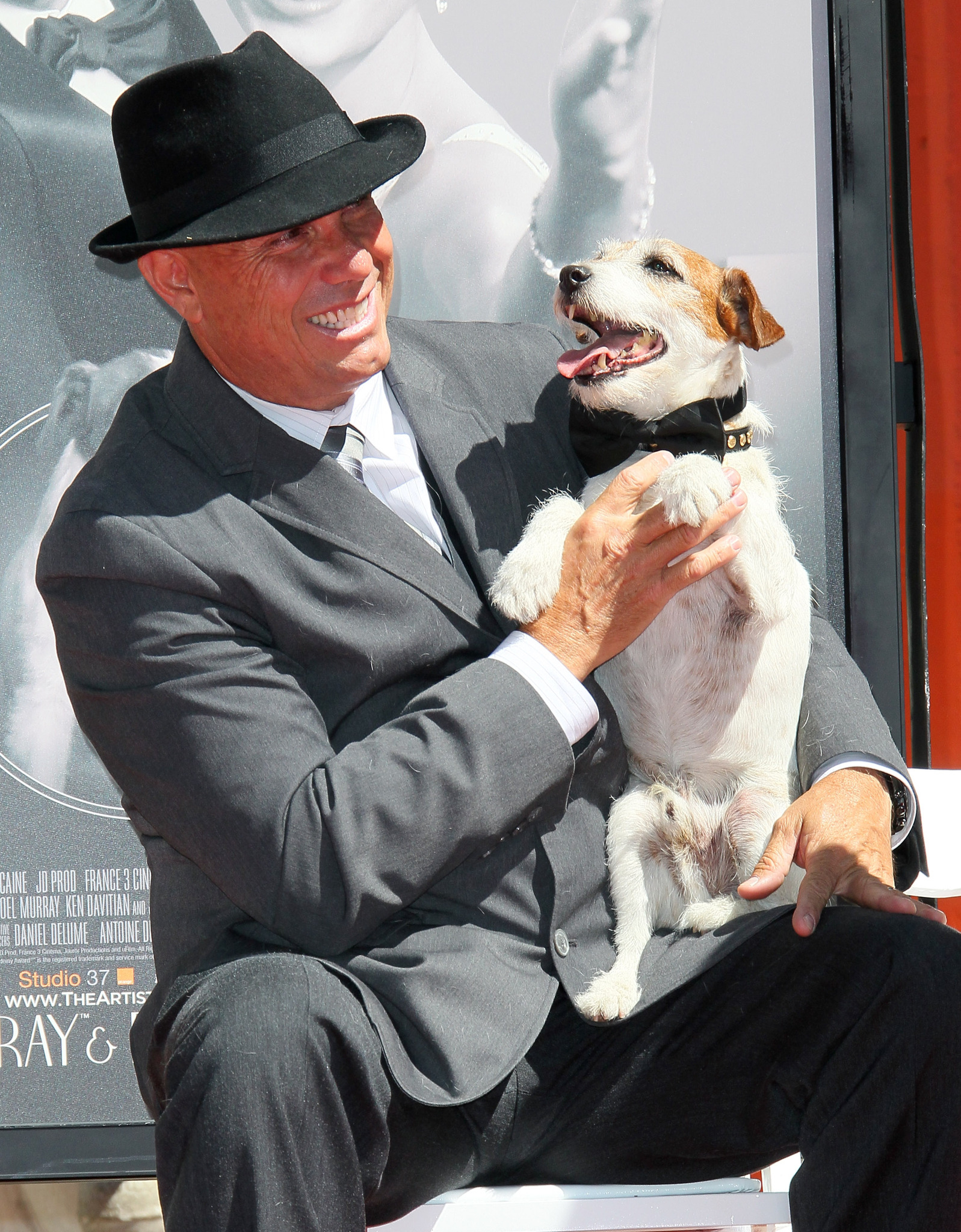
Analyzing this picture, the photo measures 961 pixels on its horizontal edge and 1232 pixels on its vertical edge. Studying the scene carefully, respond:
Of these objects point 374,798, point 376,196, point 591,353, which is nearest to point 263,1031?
point 374,798

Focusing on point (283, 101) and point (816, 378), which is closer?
point (283, 101)

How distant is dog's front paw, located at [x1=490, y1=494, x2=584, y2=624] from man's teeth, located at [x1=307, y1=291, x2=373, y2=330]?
429mm

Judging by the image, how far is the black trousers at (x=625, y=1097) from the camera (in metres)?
1.29

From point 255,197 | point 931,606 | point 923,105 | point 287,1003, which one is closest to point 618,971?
point 287,1003

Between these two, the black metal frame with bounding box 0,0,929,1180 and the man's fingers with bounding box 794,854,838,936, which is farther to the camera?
the black metal frame with bounding box 0,0,929,1180

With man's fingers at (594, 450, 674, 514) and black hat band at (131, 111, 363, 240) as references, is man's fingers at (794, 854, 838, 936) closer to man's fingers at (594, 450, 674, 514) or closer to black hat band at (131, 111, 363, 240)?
man's fingers at (594, 450, 674, 514)

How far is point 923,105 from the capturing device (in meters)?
2.78

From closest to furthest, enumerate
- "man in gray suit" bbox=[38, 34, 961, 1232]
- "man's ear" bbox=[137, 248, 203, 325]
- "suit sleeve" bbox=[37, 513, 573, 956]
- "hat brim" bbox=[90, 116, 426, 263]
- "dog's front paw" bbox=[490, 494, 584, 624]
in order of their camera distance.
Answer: "man in gray suit" bbox=[38, 34, 961, 1232]
"suit sleeve" bbox=[37, 513, 573, 956]
"hat brim" bbox=[90, 116, 426, 263]
"dog's front paw" bbox=[490, 494, 584, 624]
"man's ear" bbox=[137, 248, 203, 325]

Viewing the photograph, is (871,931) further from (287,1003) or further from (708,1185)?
(287,1003)

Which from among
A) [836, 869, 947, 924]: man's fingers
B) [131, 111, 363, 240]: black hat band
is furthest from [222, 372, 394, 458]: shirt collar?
[836, 869, 947, 924]: man's fingers

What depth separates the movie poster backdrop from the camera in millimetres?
2635

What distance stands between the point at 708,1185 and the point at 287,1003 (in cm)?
75

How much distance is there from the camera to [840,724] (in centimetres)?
191

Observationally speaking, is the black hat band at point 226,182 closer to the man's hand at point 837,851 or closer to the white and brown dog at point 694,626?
the white and brown dog at point 694,626
